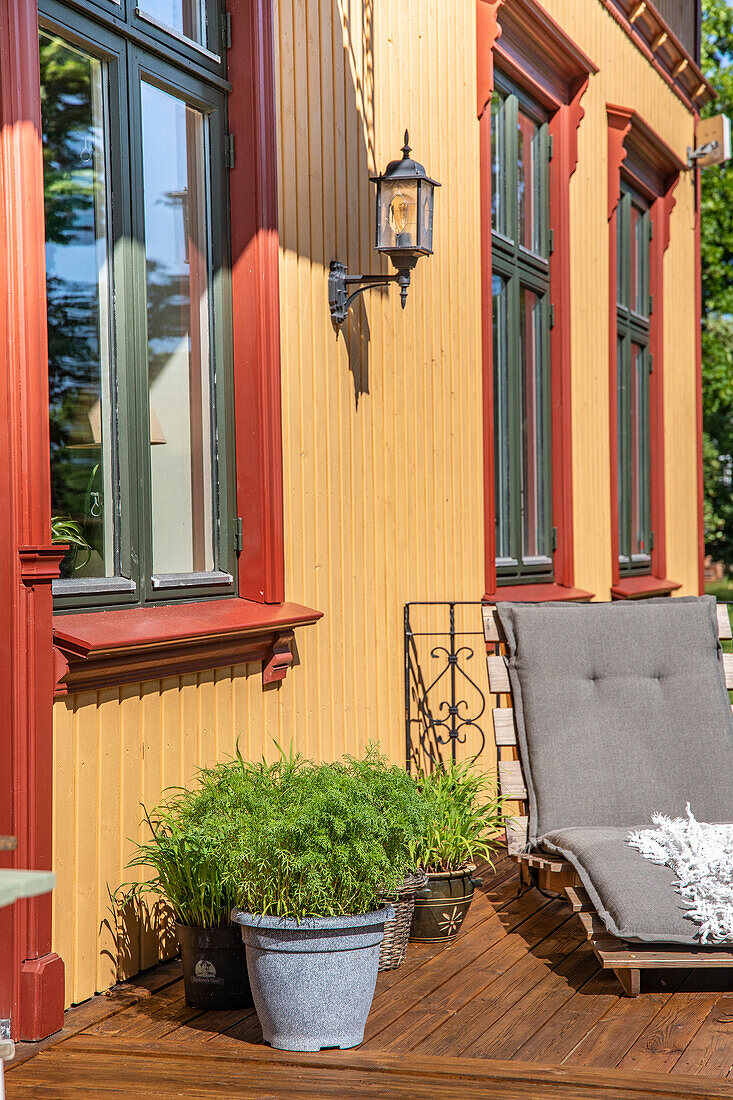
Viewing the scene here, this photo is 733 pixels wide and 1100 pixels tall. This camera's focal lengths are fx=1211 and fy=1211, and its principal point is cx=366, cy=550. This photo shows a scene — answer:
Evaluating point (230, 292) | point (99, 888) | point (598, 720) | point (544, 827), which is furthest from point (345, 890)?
point (230, 292)

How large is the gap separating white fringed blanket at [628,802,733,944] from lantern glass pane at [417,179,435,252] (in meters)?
2.13

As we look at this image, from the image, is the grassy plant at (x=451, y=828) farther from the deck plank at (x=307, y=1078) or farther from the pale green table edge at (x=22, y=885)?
the pale green table edge at (x=22, y=885)

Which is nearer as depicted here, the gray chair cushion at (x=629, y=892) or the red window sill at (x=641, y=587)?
the gray chair cushion at (x=629, y=892)

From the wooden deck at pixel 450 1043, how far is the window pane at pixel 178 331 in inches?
49.3

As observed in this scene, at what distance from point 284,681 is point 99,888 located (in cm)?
104

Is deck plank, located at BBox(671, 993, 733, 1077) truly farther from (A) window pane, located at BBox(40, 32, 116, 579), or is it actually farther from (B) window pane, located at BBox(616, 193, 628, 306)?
(B) window pane, located at BBox(616, 193, 628, 306)

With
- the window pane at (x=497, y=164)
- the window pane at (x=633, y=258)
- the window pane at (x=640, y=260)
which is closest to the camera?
the window pane at (x=497, y=164)

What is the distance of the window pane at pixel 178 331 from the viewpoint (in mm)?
3490

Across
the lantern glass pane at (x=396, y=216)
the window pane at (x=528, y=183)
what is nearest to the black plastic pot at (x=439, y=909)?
the lantern glass pane at (x=396, y=216)

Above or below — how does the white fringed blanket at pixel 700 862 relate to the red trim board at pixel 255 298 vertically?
below

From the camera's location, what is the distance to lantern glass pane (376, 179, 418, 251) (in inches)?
168

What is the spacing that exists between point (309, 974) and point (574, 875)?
110 cm

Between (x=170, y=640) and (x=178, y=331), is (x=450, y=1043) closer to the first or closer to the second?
(x=170, y=640)

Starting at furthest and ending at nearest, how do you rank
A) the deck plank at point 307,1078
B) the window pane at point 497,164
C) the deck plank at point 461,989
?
the window pane at point 497,164 → the deck plank at point 461,989 → the deck plank at point 307,1078
